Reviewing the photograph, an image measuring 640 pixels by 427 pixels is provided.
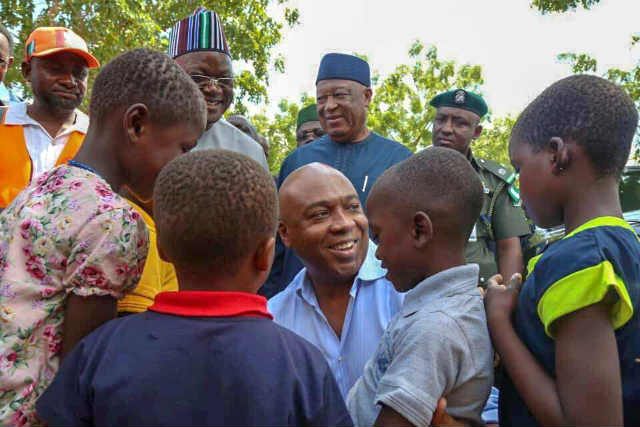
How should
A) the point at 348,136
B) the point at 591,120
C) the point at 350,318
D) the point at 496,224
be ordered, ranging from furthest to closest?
the point at 496,224 → the point at 348,136 → the point at 350,318 → the point at 591,120


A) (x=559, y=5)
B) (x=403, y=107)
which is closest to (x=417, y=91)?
(x=403, y=107)

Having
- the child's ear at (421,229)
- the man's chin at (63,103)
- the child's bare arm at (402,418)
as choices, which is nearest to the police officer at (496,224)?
the man's chin at (63,103)

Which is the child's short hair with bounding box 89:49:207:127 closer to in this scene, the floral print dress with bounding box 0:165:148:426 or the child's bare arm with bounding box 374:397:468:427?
the floral print dress with bounding box 0:165:148:426

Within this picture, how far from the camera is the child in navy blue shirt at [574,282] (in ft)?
5.81

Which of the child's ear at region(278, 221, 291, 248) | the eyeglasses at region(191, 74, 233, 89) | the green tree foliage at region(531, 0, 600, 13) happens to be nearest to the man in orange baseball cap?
the eyeglasses at region(191, 74, 233, 89)

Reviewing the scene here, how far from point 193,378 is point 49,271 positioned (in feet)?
1.74

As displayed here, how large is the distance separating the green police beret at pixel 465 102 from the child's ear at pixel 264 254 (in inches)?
165

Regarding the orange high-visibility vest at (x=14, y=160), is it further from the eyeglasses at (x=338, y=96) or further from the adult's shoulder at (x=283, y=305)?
the adult's shoulder at (x=283, y=305)

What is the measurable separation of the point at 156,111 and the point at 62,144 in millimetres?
2472

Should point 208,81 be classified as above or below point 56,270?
above

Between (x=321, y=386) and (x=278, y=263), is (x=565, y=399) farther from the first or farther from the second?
(x=278, y=263)

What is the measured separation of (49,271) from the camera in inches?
71.1

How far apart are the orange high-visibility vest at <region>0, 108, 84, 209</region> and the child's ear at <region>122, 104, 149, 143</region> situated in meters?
2.05

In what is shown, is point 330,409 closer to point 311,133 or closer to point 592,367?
point 592,367
